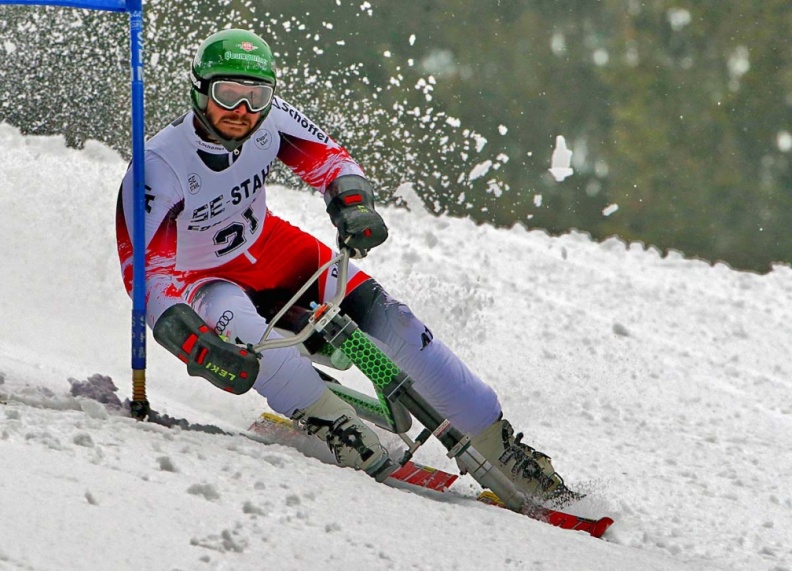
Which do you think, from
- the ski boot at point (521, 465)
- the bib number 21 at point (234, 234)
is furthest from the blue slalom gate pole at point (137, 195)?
the ski boot at point (521, 465)

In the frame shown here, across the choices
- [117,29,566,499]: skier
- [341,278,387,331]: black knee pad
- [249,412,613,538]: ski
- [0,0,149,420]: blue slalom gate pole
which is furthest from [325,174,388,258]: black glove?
[249,412,613,538]: ski

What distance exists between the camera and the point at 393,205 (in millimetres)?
8672

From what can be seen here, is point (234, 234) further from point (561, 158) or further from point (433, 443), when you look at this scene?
point (561, 158)

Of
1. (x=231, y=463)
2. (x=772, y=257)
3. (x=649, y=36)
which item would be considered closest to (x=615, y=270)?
(x=772, y=257)

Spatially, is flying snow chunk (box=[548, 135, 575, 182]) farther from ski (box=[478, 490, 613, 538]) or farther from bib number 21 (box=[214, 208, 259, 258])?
ski (box=[478, 490, 613, 538])

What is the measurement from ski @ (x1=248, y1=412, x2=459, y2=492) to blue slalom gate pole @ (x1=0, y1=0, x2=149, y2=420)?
22.5 inches

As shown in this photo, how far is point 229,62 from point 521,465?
1.63 meters

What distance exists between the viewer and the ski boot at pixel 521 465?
3359 mm

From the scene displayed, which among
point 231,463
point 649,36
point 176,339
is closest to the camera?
point 231,463

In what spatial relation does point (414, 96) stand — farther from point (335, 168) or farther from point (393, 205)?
point (335, 168)

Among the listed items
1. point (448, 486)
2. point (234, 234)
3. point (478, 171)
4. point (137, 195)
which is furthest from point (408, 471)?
point (478, 171)

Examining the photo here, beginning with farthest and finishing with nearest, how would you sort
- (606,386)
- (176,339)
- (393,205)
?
1. (393,205)
2. (606,386)
3. (176,339)

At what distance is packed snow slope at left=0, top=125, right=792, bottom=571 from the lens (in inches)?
84.4

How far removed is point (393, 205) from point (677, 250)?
103 inches
